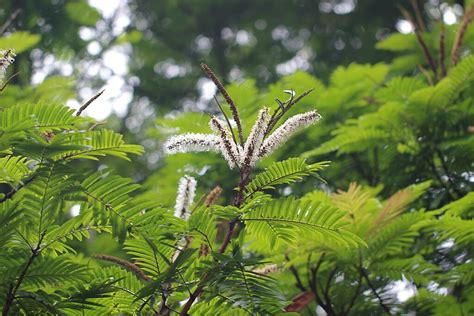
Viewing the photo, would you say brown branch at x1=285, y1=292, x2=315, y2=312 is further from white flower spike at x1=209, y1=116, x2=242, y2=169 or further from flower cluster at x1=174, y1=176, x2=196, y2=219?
white flower spike at x1=209, y1=116, x2=242, y2=169

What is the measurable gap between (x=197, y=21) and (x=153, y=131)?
4788 millimetres

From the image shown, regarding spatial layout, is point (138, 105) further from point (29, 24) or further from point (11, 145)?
point (11, 145)

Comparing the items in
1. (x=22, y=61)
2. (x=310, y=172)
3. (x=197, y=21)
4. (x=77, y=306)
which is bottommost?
(x=77, y=306)

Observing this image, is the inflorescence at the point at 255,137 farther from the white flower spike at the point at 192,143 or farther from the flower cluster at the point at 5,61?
the flower cluster at the point at 5,61

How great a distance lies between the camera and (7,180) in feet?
5.02

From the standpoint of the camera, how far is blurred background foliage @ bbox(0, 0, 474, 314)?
342 cm

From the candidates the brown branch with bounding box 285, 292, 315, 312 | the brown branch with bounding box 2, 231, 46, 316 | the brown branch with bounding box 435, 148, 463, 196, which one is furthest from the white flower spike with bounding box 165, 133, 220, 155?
the brown branch with bounding box 435, 148, 463, 196

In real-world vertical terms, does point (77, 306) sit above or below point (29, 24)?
below

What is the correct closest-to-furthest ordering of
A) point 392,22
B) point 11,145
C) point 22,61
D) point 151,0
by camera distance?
1. point 11,145
2. point 22,61
3. point 392,22
4. point 151,0

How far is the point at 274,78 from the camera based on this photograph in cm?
741

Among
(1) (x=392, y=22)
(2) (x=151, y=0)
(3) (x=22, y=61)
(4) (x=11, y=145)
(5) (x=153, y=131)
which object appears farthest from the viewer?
(2) (x=151, y=0)

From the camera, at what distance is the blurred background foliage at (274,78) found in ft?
11.2

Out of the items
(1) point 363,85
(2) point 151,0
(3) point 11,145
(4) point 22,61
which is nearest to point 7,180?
(3) point 11,145

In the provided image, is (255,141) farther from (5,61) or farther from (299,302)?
(299,302)
